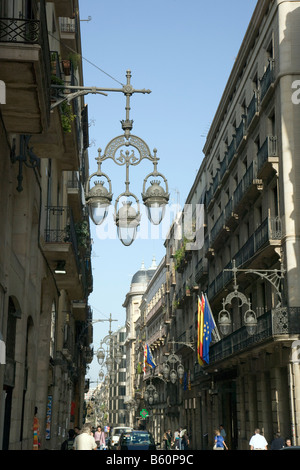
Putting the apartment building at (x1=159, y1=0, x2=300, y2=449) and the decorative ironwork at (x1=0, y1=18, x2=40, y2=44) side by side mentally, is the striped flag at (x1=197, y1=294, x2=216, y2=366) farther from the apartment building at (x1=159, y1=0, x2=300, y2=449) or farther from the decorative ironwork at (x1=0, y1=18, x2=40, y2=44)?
the decorative ironwork at (x1=0, y1=18, x2=40, y2=44)

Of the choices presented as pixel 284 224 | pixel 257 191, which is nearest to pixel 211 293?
pixel 257 191

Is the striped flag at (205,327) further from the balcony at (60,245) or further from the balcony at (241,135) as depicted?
the balcony at (60,245)

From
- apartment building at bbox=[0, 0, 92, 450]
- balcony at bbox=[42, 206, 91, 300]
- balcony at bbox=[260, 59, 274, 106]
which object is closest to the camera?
apartment building at bbox=[0, 0, 92, 450]

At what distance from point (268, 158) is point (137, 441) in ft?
42.1

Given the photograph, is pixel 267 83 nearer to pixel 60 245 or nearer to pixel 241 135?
pixel 241 135

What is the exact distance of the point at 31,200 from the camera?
53.7 ft

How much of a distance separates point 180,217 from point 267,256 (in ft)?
119

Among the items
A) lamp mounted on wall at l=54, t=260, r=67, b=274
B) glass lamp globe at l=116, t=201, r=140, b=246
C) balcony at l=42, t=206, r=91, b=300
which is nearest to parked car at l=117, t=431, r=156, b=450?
balcony at l=42, t=206, r=91, b=300

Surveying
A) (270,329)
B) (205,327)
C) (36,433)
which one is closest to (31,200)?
(36,433)

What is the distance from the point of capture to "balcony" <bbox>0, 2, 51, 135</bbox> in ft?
33.0

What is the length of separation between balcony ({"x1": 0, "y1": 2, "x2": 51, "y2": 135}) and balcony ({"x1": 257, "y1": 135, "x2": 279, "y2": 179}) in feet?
57.5

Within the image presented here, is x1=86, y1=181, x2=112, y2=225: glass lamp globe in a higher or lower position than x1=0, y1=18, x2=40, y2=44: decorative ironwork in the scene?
lower

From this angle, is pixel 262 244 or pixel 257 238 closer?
pixel 262 244

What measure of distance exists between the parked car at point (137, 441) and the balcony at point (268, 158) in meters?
12.3
